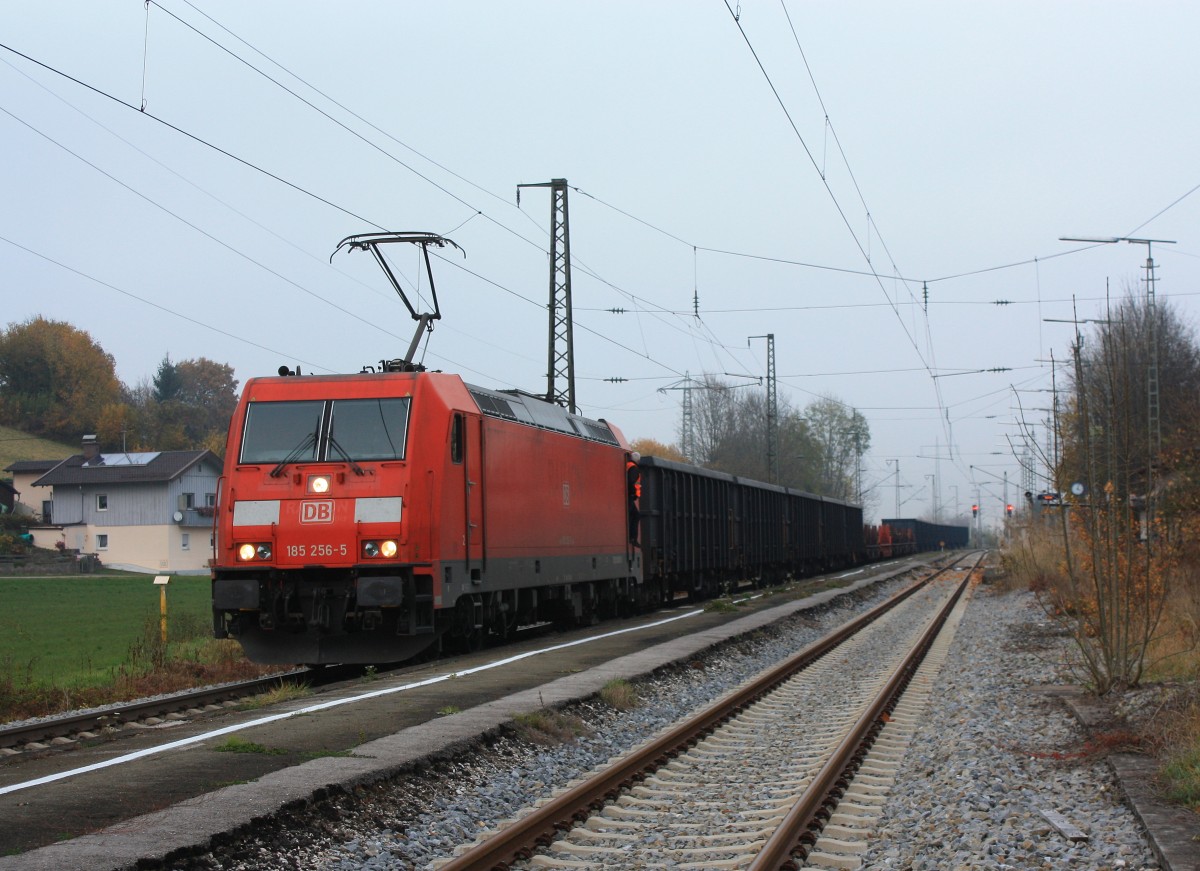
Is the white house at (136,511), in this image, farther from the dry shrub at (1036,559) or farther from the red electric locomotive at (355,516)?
the red electric locomotive at (355,516)

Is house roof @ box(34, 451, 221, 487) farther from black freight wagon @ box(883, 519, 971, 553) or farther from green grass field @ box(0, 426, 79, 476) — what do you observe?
black freight wagon @ box(883, 519, 971, 553)

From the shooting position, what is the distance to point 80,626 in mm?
24719

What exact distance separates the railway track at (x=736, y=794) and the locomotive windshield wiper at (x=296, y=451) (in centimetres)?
554

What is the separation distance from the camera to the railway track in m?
6.83

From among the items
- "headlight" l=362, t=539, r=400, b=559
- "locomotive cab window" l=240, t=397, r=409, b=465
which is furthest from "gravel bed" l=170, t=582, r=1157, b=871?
"locomotive cab window" l=240, t=397, r=409, b=465

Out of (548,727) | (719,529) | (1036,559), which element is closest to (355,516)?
(548,727)

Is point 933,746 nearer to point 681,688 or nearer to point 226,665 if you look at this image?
point 681,688

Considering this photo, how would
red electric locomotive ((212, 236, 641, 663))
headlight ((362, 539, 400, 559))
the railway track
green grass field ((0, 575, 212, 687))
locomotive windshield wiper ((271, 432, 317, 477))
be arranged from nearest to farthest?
the railway track, headlight ((362, 539, 400, 559)), red electric locomotive ((212, 236, 641, 663)), locomotive windshield wiper ((271, 432, 317, 477)), green grass field ((0, 575, 212, 687))

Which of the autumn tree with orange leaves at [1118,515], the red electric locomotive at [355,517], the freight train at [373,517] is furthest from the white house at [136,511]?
the red electric locomotive at [355,517]

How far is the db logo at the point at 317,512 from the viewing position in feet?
44.4

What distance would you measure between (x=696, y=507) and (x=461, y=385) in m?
14.9

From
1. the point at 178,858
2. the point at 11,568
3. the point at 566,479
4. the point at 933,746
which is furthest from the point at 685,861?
the point at 11,568

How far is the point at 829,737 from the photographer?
11.1m

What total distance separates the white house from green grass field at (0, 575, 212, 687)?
20.0m
